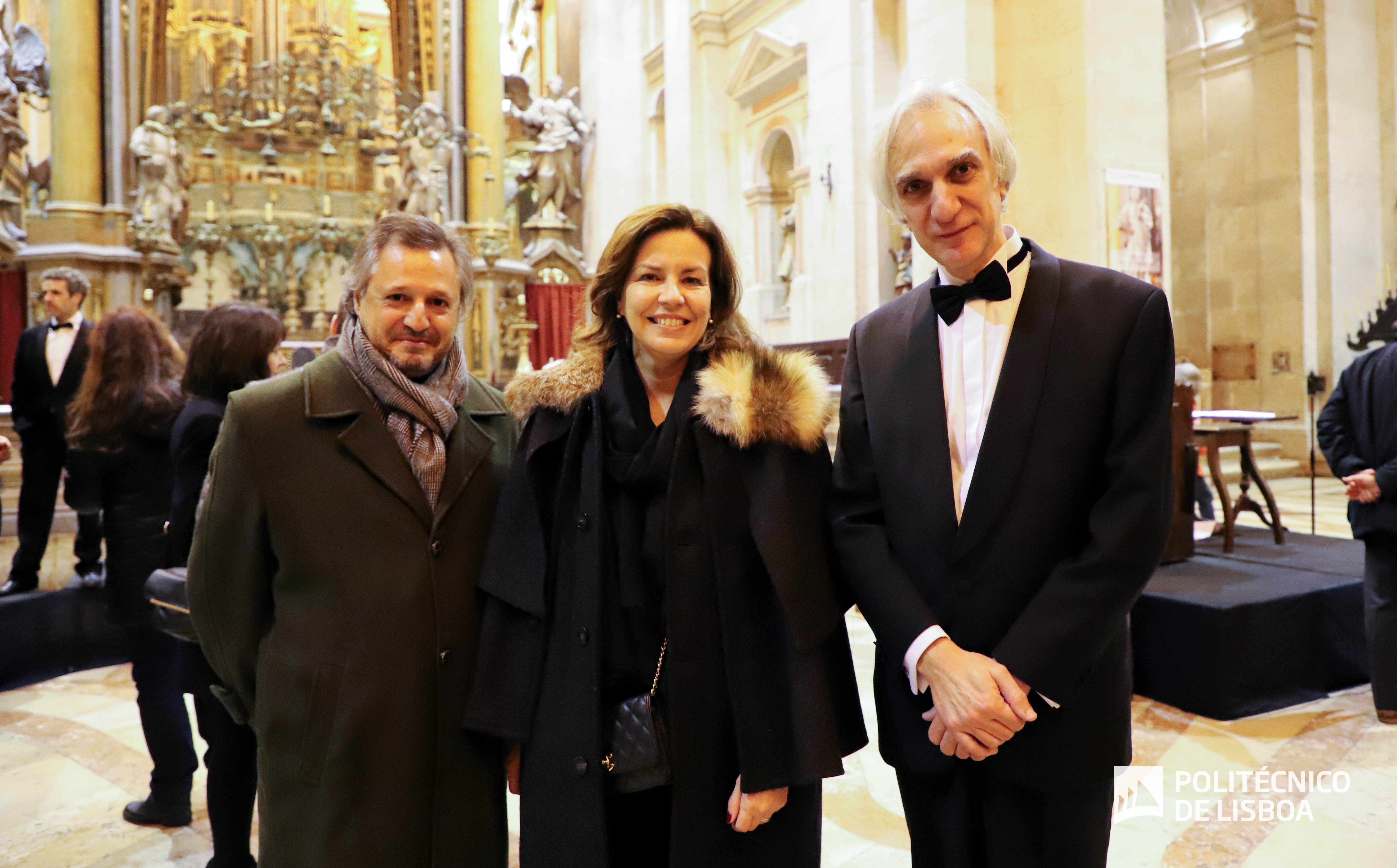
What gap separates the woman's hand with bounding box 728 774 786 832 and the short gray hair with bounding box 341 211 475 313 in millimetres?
1199

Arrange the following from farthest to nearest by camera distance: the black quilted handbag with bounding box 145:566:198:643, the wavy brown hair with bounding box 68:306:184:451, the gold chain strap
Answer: the wavy brown hair with bounding box 68:306:184:451, the black quilted handbag with bounding box 145:566:198:643, the gold chain strap

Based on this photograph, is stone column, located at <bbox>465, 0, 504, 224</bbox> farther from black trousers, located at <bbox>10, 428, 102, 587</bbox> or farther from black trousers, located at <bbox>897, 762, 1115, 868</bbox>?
black trousers, located at <bbox>897, 762, 1115, 868</bbox>

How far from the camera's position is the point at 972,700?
154cm

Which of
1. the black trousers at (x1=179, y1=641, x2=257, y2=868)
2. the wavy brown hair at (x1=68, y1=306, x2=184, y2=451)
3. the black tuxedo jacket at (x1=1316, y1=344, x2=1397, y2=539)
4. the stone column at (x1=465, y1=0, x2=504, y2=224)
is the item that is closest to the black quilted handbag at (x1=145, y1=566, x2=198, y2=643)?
the black trousers at (x1=179, y1=641, x2=257, y2=868)

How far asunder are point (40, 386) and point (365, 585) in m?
5.18

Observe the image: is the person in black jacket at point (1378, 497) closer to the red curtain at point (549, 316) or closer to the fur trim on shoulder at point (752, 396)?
the fur trim on shoulder at point (752, 396)

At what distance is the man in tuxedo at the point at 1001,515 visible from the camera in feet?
5.09

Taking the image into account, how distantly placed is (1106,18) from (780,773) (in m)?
8.28

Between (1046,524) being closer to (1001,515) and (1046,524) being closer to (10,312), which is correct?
(1001,515)

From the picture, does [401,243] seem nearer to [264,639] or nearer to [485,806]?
[264,639]

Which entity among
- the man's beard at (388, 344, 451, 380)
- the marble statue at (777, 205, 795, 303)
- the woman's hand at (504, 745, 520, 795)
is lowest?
the woman's hand at (504, 745, 520, 795)

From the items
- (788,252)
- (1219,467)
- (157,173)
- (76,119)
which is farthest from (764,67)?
(1219,467)

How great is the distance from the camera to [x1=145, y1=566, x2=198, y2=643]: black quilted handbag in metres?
2.36

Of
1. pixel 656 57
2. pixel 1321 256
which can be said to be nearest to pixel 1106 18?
pixel 1321 256
